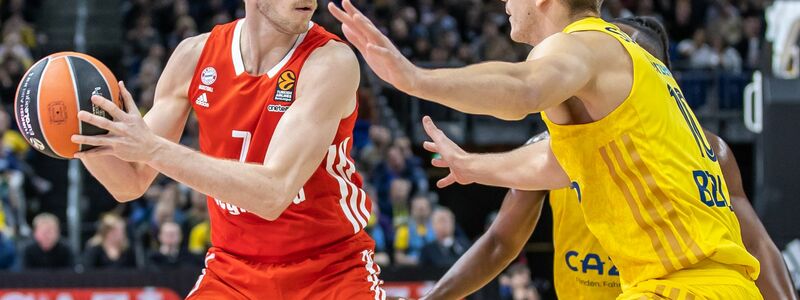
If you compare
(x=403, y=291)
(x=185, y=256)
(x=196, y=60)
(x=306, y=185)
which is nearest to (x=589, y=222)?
(x=306, y=185)

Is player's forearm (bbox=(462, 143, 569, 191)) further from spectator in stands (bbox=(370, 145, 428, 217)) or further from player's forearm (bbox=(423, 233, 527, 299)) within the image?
spectator in stands (bbox=(370, 145, 428, 217))

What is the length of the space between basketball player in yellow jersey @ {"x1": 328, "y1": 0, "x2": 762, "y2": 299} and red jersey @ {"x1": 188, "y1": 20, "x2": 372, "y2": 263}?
3.70 feet

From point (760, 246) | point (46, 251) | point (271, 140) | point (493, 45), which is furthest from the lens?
point (493, 45)

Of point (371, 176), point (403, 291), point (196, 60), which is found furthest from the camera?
point (371, 176)

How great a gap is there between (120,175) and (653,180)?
2192 mm

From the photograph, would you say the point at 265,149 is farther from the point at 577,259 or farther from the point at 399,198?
the point at 399,198

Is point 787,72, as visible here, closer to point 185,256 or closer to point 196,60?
point 185,256

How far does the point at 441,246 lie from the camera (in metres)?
11.7

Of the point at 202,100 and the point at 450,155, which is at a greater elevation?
the point at 202,100

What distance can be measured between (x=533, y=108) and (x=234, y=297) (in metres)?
1.81

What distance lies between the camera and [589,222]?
4.00 metres

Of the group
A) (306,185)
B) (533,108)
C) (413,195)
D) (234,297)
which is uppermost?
(533,108)

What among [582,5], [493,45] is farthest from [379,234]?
[582,5]

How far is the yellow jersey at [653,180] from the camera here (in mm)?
3758
